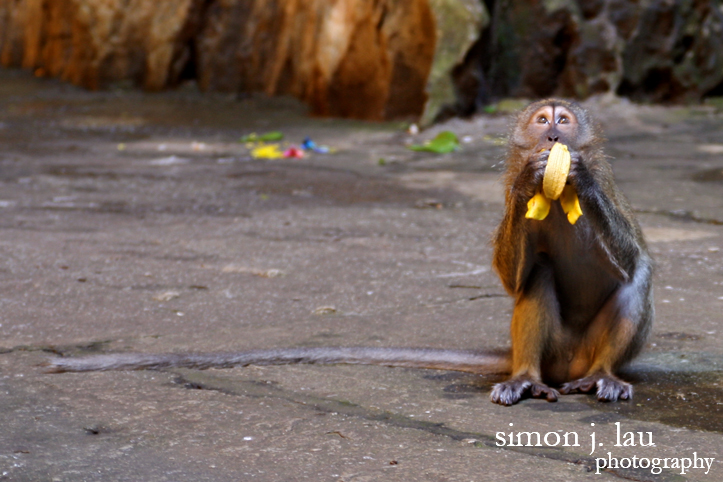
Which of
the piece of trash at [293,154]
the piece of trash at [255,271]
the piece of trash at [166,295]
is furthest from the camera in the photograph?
the piece of trash at [293,154]

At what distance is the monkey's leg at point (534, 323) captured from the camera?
3078 millimetres

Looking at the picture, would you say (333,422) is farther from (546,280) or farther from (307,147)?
(307,147)

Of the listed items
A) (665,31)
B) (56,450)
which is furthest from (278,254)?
(665,31)

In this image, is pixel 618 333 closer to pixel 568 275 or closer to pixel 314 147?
pixel 568 275

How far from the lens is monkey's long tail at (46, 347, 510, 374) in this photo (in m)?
3.29

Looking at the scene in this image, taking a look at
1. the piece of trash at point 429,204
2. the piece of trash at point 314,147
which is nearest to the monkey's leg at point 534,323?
the piece of trash at point 429,204

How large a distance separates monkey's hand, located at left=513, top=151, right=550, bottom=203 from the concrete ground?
1.88 feet

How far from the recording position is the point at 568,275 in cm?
315

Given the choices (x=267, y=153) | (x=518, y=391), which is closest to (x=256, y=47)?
(x=267, y=153)

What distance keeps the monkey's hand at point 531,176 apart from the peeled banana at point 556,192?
2 cm

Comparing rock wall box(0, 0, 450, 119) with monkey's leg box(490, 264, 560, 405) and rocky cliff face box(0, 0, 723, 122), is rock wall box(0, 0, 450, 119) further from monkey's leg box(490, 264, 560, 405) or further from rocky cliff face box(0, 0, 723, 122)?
monkey's leg box(490, 264, 560, 405)

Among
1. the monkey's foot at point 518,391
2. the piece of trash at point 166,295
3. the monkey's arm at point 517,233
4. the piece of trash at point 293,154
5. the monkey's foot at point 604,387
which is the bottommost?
the piece of trash at point 166,295

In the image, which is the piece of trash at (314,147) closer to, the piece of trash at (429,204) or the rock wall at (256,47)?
the rock wall at (256,47)

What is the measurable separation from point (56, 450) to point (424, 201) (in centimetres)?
446
